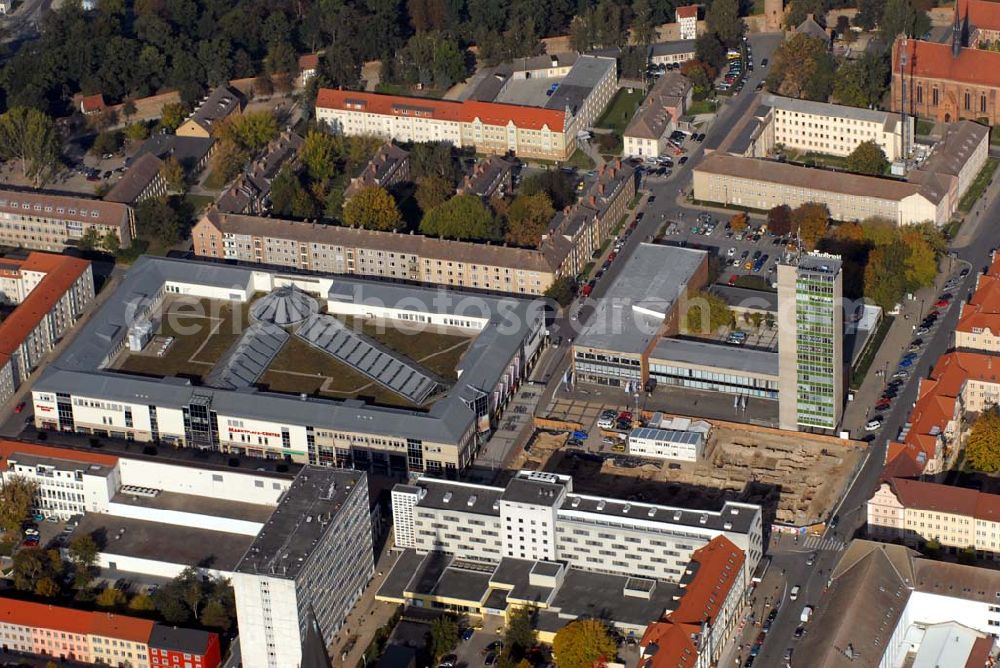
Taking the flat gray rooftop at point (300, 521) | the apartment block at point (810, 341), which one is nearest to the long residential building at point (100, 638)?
the flat gray rooftop at point (300, 521)

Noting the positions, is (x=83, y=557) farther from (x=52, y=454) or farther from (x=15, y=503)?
(x=52, y=454)

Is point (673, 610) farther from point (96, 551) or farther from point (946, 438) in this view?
Answer: point (96, 551)

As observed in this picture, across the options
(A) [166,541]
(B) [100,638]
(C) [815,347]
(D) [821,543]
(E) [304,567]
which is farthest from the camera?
(C) [815,347]

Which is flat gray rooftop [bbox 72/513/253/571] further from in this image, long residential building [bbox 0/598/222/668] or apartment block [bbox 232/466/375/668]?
long residential building [bbox 0/598/222/668]

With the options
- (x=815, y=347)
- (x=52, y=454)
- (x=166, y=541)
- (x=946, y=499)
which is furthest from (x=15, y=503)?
(x=946, y=499)

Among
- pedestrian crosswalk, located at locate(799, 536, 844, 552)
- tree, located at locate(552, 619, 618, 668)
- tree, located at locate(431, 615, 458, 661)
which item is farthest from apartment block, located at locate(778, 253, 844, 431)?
tree, located at locate(431, 615, 458, 661)

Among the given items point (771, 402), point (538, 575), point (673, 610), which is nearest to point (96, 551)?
point (538, 575)

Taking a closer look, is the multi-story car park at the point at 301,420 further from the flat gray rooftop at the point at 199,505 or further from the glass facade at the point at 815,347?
the glass facade at the point at 815,347
